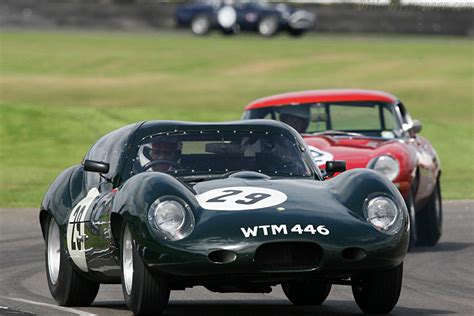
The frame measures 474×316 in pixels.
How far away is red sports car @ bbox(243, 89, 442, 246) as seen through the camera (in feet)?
44.9

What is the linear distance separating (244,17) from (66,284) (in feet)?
138

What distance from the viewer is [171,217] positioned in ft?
25.7

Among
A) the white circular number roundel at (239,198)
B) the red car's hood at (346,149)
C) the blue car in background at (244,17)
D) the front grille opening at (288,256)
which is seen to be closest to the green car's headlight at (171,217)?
the white circular number roundel at (239,198)

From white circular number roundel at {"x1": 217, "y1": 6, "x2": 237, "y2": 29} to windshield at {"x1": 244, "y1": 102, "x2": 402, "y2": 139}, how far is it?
35.5 metres

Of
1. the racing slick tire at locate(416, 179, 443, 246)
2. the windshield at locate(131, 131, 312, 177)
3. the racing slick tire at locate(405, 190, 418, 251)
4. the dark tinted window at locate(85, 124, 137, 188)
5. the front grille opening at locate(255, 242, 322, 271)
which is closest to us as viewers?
the front grille opening at locate(255, 242, 322, 271)

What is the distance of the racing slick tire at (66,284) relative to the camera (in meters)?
9.45

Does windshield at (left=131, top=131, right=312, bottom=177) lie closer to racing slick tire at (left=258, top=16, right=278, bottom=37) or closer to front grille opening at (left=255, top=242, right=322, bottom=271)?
front grille opening at (left=255, top=242, right=322, bottom=271)

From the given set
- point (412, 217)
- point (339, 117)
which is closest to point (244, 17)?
point (339, 117)

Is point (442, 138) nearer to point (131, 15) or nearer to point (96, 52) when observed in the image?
point (96, 52)

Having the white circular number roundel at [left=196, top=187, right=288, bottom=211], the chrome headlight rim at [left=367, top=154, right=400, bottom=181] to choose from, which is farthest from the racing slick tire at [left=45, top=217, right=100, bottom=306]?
the chrome headlight rim at [left=367, top=154, right=400, bottom=181]

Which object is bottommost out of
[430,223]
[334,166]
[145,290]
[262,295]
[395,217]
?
[430,223]

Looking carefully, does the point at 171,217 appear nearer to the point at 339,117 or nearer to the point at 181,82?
the point at 339,117

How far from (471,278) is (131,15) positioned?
40805 mm

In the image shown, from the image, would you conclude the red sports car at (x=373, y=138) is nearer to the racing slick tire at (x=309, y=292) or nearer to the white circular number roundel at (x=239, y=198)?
the racing slick tire at (x=309, y=292)
